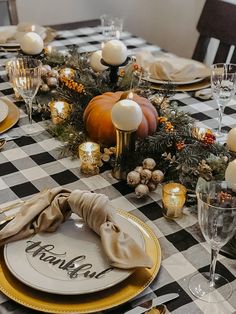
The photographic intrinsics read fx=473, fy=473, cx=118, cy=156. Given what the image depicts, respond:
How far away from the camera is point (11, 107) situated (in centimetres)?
128

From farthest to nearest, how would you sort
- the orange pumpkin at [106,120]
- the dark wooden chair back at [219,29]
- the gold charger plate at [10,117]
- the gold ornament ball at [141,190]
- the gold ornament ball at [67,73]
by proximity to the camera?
1. the dark wooden chair back at [219,29]
2. the gold ornament ball at [67,73]
3. the gold charger plate at [10,117]
4. the orange pumpkin at [106,120]
5. the gold ornament ball at [141,190]

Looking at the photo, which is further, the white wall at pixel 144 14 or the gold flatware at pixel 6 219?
the white wall at pixel 144 14

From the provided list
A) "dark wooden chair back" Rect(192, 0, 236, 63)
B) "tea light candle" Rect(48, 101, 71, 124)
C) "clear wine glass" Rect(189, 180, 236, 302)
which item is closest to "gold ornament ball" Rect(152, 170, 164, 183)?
"clear wine glass" Rect(189, 180, 236, 302)

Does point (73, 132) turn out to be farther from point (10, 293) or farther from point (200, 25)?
point (200, 25)

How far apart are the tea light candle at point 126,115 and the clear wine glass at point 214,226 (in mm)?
248

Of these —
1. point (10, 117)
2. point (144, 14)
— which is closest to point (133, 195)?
point (10, 117)

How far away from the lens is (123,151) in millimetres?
969

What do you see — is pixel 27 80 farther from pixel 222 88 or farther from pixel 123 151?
pixel 222 88

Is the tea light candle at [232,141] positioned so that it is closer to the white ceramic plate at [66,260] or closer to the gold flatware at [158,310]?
the white ceramic plate at [66,260]

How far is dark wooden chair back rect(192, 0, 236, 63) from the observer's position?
1.77 metres

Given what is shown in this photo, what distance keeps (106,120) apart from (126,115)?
17 centimetres

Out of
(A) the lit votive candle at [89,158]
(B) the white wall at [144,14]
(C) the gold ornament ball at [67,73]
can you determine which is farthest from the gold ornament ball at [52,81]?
(B) the white wall at [144,14]

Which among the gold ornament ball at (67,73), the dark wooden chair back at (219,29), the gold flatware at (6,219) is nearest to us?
the gold flatware at (6,219)

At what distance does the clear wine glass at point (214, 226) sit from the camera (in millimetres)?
650
